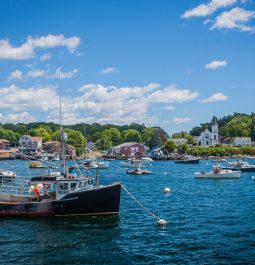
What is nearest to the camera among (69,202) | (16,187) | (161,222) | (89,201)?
(161,222)

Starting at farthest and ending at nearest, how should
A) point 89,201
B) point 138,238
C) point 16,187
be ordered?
1. point 16,187
2. point 89,201
3. point 138,238

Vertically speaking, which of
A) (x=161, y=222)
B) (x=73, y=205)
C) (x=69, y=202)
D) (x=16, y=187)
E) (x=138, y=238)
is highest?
(x=16, y=187)

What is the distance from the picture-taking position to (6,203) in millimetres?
37906

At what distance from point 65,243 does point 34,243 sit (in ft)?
7.43

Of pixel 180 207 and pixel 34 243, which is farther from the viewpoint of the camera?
pixel 180 207

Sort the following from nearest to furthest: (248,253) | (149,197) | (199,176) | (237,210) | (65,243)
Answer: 1. (248,253)
2. (65,243)
3. (237,210)
4. (149,197)
5. (199,176)

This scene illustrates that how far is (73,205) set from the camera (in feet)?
121

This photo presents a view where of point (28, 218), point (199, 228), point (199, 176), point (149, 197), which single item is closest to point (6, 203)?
point (28, 218)

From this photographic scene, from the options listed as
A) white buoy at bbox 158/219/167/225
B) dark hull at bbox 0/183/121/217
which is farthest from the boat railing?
white buoy at bbox 158/219/167/225

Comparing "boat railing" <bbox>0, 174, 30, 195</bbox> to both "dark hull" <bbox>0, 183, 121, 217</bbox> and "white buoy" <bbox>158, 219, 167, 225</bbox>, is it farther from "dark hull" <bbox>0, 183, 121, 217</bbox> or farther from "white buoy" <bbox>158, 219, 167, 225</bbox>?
"white buoy" <bbox>158, 219, 167, 225</bbox>

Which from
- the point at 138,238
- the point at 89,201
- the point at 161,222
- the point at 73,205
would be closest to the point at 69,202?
the point at 73,205

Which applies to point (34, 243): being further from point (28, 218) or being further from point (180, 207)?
point (180, 207)

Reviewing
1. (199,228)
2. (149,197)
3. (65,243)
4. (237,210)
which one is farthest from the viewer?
(149,197)

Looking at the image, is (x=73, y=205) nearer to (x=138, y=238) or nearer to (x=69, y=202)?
(x=69, y=202)
